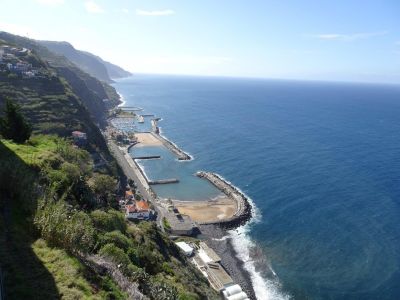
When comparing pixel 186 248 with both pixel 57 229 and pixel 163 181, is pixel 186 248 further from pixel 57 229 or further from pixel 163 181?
pixel 57 229

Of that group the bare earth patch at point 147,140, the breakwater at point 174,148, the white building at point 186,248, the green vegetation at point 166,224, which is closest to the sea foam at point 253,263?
the white building at point 186,248

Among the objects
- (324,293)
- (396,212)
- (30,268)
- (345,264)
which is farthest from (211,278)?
(396,212)

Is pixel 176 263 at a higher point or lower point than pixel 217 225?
higher

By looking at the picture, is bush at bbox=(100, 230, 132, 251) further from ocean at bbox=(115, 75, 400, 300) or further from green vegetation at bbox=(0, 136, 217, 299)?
ocean at bbox=(115, 75, 400, 300)

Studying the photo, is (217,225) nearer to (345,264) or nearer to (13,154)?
(345,264)

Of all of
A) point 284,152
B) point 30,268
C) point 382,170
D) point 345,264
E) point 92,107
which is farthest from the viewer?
point 92,107

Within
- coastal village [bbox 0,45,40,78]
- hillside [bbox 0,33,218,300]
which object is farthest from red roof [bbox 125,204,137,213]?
coastal village [bbox 0,45,40,78]

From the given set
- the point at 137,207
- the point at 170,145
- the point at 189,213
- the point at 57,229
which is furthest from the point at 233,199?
the point at 57,229

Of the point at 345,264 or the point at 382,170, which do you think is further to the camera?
the point at 382,170
